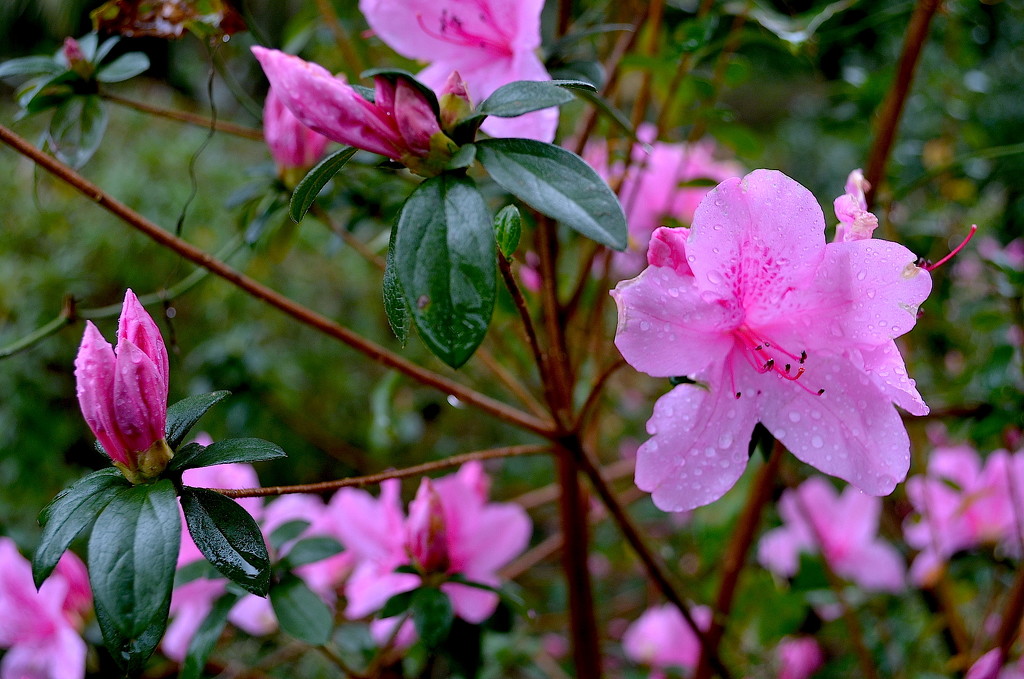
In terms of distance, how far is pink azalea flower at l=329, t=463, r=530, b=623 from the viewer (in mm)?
794

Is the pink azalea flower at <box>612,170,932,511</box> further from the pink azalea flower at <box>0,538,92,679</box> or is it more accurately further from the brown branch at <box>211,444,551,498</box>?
the pink azalea flower at <box>0,538,92,679</box>

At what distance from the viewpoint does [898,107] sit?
0.90 m

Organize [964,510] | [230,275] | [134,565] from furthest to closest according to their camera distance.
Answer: [964,510]
[230,275]
[134,565]

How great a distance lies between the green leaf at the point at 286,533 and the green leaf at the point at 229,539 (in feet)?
0.87

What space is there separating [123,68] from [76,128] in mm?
71

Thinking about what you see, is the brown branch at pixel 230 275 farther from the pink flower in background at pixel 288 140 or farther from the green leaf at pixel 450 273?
the green leaf at pixel 450 273

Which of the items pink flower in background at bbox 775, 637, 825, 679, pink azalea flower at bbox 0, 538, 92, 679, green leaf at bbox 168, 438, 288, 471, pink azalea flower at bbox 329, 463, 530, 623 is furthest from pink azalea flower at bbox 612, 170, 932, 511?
pink flower in background at bbox 775, 637, 825, 679

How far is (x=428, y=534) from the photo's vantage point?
76cm

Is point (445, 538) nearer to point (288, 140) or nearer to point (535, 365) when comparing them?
point (535, 365)

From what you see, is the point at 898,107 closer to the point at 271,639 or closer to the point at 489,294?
the point at 489,294

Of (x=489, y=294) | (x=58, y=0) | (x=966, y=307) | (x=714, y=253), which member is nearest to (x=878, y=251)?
(x=714, y=253)

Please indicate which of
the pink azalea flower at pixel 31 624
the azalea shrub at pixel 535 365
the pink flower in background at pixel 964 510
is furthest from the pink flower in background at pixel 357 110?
the pink flower in background at pixel 964 510

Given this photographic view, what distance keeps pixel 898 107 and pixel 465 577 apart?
2.37 feet

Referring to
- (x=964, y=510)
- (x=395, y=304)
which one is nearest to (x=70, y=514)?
(x=395, y=304)
